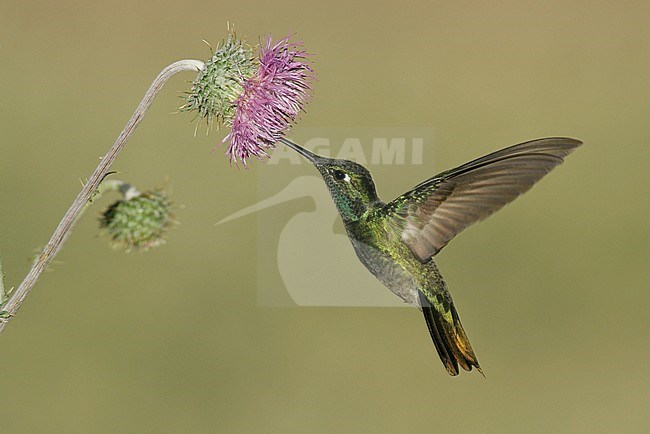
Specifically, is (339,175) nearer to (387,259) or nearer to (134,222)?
(387,259)

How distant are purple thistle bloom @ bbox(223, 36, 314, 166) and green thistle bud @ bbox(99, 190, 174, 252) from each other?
796 millimetres

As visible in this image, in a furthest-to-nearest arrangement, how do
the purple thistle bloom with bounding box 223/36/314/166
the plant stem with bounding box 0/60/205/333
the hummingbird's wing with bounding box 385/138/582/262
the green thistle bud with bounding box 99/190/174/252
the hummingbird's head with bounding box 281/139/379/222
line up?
the green thistle bud with bounding box 99/190/174/252
the purple thistle bloom with bounding box 223/36/314/166
the hummingbird's head with bounding box 281/139/379/222
the hummingbird's wing with bounding box 385/138/582/262
the plant stem with bounding box 0/60/205/333

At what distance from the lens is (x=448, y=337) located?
2.86 meters

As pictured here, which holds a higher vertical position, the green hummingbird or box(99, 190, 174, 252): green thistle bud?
box(99, 190, 174, 252): green thistle bud

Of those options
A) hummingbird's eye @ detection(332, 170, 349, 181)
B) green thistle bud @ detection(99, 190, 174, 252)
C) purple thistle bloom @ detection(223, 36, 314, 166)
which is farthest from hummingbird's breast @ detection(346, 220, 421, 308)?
green thistle bud @ detection(99, 190, 174, 252)

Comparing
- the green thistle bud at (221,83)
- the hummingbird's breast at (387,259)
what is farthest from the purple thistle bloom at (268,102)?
the hummingbird's breast at (387,259)

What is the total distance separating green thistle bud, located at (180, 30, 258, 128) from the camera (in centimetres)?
280

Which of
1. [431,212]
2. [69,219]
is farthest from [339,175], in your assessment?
A: [69,219]

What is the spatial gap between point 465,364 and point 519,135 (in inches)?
298

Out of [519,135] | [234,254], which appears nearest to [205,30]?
[234,254]

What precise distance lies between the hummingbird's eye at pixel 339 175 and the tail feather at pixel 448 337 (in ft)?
1.98

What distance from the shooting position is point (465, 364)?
2.78 m

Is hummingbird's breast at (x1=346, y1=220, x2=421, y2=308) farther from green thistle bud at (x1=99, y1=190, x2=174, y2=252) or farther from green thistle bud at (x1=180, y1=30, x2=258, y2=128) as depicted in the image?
green thistle bud at (x1=99, y1=190, x2=174, y2=252)

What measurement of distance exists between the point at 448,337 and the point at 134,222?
147cm
